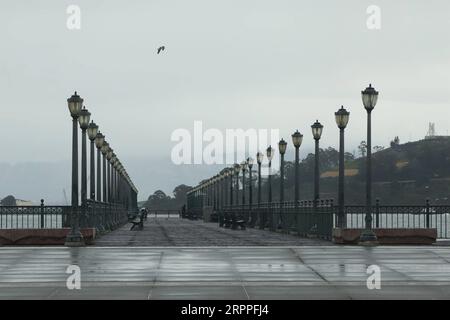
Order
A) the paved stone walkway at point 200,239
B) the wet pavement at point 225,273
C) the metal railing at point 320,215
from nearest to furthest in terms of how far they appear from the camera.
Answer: the wet pavement at point 225,273, the paved stone walkway at point 200,239, the metal railing at point 320,215

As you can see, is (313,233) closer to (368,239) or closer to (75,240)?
(368,239)

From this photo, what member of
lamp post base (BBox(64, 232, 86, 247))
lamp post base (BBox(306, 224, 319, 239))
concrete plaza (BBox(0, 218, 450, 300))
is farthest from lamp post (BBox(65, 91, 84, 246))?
lamp post base (BBox(306, 224, 319, 239))

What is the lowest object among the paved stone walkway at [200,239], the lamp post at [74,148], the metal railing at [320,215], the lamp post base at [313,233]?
the paved stone walkway at [200,239]

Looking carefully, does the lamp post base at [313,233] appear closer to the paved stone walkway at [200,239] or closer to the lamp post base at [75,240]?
the paved stone walkway at [200,239]

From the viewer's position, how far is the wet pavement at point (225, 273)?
17.1 metres

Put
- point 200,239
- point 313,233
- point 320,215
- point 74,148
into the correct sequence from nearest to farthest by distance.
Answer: point 74,148
point 320,215
point 200,239
point 313,233

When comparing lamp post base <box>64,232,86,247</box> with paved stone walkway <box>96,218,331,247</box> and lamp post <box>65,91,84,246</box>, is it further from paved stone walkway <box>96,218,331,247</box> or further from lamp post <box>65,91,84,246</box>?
paved stone walkway <box>96,218,331,247</box>

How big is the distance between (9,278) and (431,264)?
1008 centimetres

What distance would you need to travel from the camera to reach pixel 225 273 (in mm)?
21094

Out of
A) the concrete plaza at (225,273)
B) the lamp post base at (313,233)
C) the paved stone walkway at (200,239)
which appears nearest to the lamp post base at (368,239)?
the paved stone walkway at (200,239)

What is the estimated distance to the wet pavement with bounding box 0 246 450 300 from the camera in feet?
56.0

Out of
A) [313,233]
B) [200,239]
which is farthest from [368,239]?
[200,239]

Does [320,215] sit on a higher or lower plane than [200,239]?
higher
